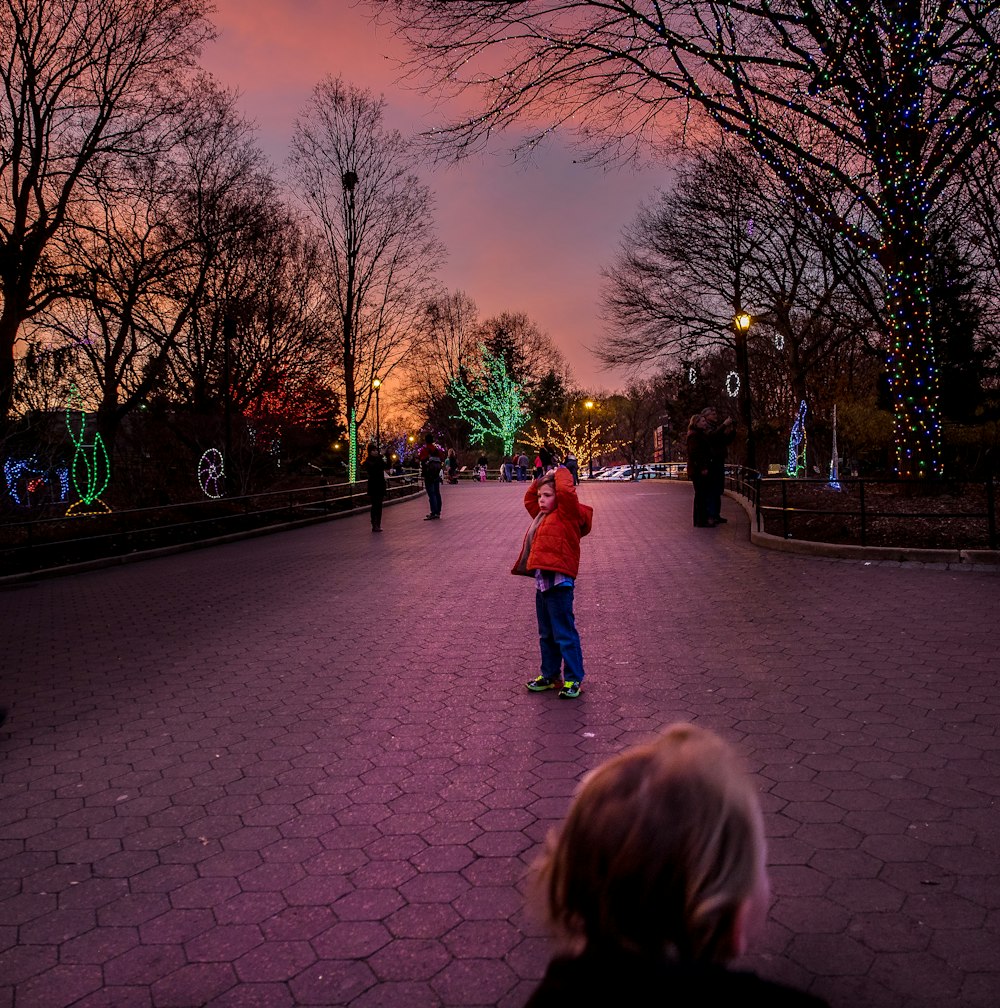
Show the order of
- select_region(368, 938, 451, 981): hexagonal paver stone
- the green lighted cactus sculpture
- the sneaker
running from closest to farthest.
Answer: select_region(368, 938, 451, 981): hexagonal paver stone, the sneaker, the green lighted cactus sculpture

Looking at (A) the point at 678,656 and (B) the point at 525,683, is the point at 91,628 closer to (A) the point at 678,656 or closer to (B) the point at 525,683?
A: (B) the point at 525,683

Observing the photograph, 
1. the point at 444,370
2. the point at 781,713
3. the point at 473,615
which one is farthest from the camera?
the point at 444,370

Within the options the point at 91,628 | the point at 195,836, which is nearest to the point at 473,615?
the point at 91,628

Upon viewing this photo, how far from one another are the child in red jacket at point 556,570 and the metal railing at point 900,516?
625 centimetres

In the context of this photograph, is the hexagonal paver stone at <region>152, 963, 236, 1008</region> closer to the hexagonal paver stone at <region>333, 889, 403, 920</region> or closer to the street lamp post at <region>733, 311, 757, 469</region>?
the hexagonal paver stone at <region>333, 889, 403, 920</region>

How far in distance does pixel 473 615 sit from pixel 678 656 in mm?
2637

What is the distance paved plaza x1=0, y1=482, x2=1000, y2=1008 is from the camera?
9.02 feet

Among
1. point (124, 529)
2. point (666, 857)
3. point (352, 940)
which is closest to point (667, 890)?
point (666, 857)

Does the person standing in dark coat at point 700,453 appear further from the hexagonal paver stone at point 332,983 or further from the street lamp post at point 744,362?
the hexagonal paver stone at point 332,983

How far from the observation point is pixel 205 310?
933 inches

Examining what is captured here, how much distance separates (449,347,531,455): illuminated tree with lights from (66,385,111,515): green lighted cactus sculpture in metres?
45.9

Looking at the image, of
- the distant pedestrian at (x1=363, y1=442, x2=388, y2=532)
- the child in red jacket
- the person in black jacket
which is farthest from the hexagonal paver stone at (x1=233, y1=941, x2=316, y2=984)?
the distant pedestrian at (x1=363, y1=442, x2=388, y2=532)

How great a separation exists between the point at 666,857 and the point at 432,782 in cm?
324

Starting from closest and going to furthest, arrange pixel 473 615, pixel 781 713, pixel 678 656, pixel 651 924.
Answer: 1. pixel 651 924
2. pixel 781 713
3. pixel 678 656
4. pixel 473 615
